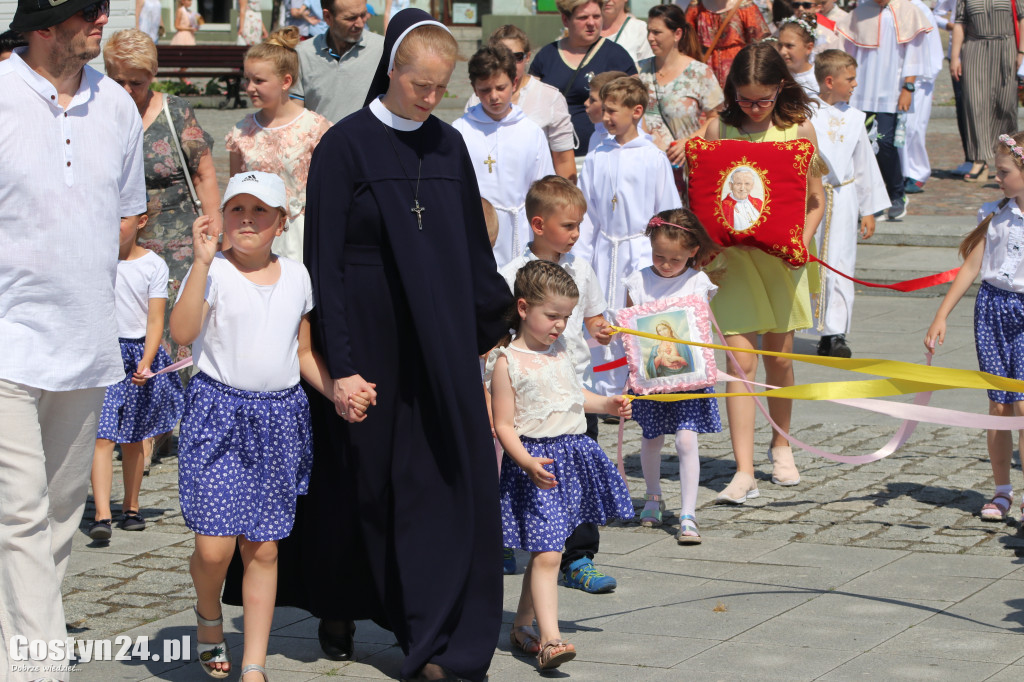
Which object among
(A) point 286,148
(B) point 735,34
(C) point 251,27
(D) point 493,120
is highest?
(C) point 251,27

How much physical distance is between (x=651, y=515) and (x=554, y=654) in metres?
2.07

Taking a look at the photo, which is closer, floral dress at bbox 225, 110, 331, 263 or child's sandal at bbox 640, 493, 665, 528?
child's sandal at bbox 640, 493, 665, 528

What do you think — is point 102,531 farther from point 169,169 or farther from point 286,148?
point 286,148

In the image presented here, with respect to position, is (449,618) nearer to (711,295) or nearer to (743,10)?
(711,295)

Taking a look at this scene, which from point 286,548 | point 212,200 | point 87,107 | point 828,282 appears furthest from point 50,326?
→ point 828,282

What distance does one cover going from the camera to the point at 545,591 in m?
4.93

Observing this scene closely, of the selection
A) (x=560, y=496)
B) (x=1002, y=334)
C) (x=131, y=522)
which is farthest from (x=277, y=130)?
(x=1002, y=334)

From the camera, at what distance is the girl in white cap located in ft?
14.9

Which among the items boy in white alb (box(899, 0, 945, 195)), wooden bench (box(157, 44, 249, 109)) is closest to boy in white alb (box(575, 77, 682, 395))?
boy in white alb (box(899, 0, 945, 195))

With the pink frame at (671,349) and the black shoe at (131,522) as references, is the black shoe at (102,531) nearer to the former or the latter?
the black shoe at (131,522)

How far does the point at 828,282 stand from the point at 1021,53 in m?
6.74

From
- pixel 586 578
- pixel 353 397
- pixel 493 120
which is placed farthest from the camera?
pixel 493 120

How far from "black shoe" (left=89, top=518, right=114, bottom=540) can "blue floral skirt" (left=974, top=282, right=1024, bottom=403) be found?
12.9 feet

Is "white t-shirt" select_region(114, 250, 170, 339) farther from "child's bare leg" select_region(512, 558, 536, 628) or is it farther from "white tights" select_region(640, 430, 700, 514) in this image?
"child's bare leg" select_region(512, 558, 536, 628)
